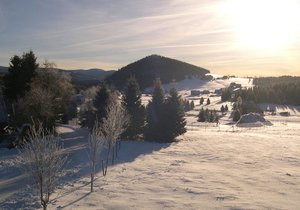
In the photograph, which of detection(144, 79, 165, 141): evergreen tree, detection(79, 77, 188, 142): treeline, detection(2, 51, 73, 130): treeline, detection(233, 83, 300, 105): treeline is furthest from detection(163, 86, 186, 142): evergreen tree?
detection(233, 83, 300, 105): treeline

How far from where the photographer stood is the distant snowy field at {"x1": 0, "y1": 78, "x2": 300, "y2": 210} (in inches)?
921

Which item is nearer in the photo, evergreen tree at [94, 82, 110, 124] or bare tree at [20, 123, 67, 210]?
bare tree at [20, 123, 67, 210]

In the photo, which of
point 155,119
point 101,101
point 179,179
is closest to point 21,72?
point 101,101

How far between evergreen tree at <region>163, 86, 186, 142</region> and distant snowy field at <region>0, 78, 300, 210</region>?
273 cm

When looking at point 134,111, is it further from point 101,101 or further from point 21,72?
point 21,72

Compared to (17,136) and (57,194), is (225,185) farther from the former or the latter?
(17,136)

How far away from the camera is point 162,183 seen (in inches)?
1099

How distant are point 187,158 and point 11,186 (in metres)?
16.3

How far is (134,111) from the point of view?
48000 millimetres

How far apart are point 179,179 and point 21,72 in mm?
34944

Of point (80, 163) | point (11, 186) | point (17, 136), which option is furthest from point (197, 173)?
point (17, 136)

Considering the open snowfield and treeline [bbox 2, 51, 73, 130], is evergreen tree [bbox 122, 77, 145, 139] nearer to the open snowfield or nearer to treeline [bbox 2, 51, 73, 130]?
the open snowfield

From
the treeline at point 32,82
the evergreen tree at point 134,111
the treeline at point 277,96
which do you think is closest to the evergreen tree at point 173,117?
the evergreen tree at point 134,111

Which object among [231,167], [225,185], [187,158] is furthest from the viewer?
[187,158]
